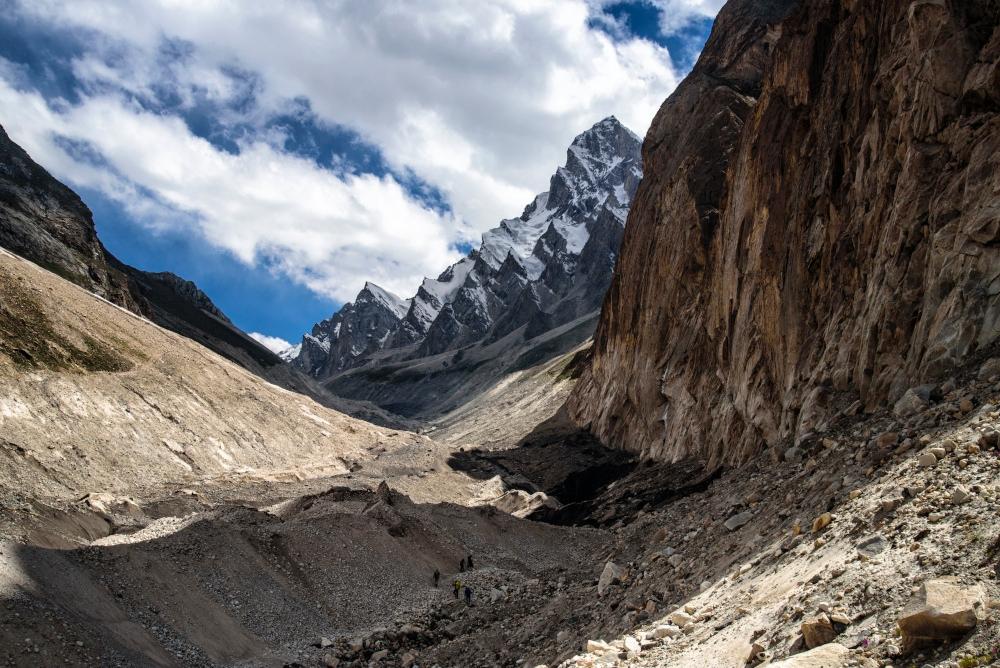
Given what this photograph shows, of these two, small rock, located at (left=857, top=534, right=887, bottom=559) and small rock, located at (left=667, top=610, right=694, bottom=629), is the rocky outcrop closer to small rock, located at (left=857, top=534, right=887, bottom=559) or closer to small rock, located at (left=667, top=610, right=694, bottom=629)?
small rock, located at (left=667, top=610, right=694, bottom=629)

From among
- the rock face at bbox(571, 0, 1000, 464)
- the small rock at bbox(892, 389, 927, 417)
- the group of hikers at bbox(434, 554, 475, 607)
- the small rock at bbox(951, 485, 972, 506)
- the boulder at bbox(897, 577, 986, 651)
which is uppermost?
the rock face at bbox(571, 0, 1000, 464)

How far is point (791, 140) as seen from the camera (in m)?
34.7

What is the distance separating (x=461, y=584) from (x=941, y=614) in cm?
2294

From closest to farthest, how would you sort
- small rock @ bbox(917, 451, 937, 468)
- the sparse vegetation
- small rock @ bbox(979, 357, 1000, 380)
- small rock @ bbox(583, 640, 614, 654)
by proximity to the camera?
1. small rock @ bbox(917, 451, 937, 468)
2. small rock @ bbox(583, 640, 614, 654)
3. small rock @ bbox(979, 357, 1000, 380)
4. the sparse vegetation

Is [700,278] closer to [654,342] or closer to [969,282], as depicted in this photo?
[654,342]

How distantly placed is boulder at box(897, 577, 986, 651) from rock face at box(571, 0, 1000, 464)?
31.9ft

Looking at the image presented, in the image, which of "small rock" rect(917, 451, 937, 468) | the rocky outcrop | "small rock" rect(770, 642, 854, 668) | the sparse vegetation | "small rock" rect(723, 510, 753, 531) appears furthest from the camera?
the rocky outcrop

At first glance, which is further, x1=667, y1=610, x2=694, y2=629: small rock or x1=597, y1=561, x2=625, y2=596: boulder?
x1=597, y1=561, x2=625, y2=596: boulder

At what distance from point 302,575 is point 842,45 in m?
31.5

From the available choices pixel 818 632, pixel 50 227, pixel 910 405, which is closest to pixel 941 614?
pixel 818 632

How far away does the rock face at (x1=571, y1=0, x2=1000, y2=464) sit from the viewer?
59.3ft

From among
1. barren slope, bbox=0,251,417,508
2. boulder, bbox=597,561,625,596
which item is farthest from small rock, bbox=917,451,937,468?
barren slope, bbox=0,251,417,508

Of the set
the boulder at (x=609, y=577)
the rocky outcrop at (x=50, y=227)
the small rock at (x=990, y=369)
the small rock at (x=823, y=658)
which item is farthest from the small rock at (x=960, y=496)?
the rocky outcrop at (x=50, y=227)

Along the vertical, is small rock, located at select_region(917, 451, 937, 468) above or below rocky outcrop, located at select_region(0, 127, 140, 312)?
below
